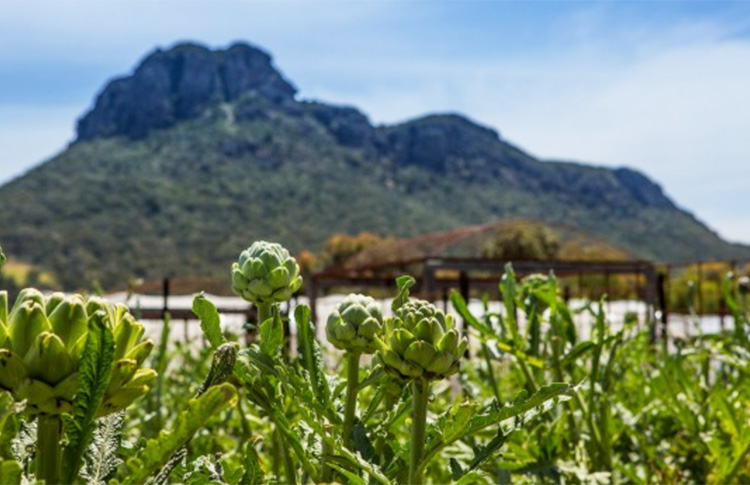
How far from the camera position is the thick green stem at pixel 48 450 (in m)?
0.37

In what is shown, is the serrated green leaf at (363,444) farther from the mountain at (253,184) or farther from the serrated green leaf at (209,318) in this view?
the mountain at (253,184)

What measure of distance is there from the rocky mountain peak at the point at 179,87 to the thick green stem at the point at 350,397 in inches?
1936

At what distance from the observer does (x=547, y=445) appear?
964 millimetres

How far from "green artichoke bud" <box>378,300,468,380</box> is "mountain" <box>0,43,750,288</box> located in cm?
2620

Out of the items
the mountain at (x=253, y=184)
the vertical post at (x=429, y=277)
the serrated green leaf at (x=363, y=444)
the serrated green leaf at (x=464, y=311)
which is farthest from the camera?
the mountain at (x=253, y=184)

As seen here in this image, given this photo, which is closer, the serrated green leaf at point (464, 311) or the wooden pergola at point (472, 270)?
the serrated green leaf at point (464, 311)

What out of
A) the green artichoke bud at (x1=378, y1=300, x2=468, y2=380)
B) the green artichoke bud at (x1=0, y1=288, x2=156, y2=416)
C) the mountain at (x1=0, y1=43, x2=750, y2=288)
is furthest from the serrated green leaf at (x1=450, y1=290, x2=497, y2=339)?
the mountain at (x1=0, y1=43, x2=750, y2=288)

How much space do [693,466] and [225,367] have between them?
0.98m

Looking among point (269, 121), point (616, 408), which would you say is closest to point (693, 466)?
point (616, 408)

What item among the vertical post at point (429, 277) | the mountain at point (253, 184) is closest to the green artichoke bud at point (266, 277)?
the vertical post at point (429, 277)

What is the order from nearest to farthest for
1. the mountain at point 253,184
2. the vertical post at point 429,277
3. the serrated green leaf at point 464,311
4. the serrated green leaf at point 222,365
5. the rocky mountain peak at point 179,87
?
the serrated green leaf at point 222,365 < the serrated green leaf at point 464,311 < the vertical post at point 429,277 < the mountain at point 253,184 < the rocky mountain peak at point 179,87

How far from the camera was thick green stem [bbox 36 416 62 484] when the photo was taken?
366 mm

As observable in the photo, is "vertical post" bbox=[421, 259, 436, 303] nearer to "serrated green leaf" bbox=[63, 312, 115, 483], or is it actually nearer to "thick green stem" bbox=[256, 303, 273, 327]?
"thick green stem" bbox=[256, 303, 273, 327]

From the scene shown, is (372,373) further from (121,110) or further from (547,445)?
(121,110)
